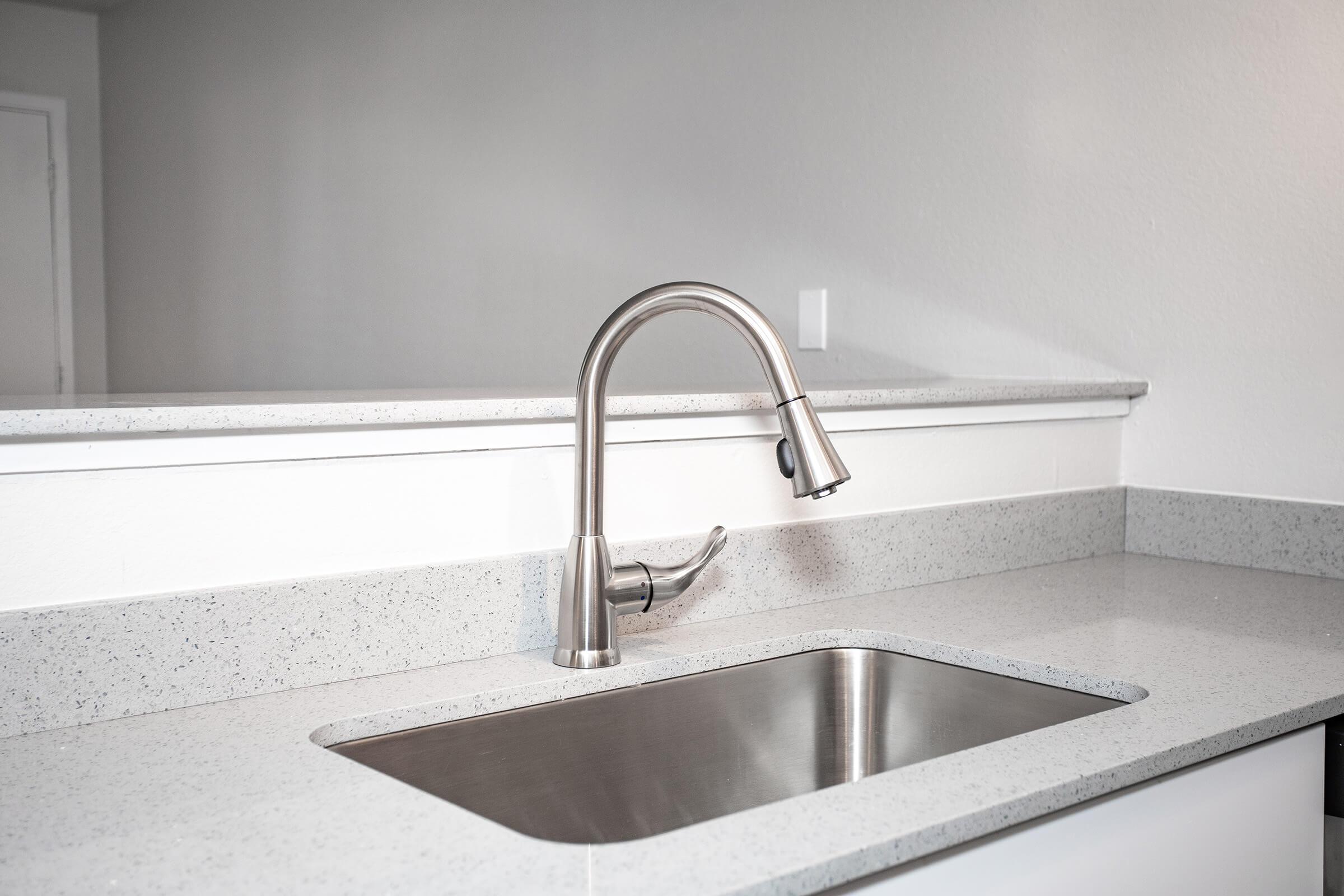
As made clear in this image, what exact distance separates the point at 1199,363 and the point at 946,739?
771 mm

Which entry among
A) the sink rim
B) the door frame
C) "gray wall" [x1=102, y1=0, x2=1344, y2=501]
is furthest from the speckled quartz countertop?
A: the door frame

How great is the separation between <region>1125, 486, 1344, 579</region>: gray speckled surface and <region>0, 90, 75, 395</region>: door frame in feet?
13.6

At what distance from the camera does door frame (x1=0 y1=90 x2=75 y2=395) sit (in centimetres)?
439

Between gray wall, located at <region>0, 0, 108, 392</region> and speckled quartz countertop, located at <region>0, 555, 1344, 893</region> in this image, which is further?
gray wall, located at <region>0, 0, 108, 392</region>

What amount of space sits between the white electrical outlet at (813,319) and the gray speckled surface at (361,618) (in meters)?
0.69

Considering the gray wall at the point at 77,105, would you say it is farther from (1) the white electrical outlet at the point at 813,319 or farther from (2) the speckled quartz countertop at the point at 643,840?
(2) the speckled quartz countertop at the point at 643,840

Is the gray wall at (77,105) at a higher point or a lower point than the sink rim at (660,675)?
higher

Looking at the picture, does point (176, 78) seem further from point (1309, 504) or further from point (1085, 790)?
point (1085, 790)

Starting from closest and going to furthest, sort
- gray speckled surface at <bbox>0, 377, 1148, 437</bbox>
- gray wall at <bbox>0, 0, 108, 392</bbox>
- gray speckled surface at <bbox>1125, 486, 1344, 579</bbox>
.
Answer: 1. gray speckled surface at <bbox>0, 377, 1148, 437</bbox>
2. gray speckled surface at <bbox>1125, 486, 1344, 579</bbox>
3. gray wall at <bbox>0, 0, 108, 392</bbox>

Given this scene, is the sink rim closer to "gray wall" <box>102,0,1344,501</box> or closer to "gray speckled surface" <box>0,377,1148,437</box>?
"gray speckled surface" <box>0,377,1148,437</box>

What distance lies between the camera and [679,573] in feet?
3.34

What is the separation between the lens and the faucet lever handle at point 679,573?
3.30 ft

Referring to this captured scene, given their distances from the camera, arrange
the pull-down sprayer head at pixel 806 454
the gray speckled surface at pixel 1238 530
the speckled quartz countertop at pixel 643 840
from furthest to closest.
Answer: the gray speckled surface at pixel 1238 530 → the pull-down sprayer head at pixel 806 454 → the speckled quartz countertop at pixel 643 840

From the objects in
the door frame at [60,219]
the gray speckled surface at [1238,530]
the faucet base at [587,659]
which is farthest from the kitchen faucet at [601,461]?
the door frame at [60,219]
